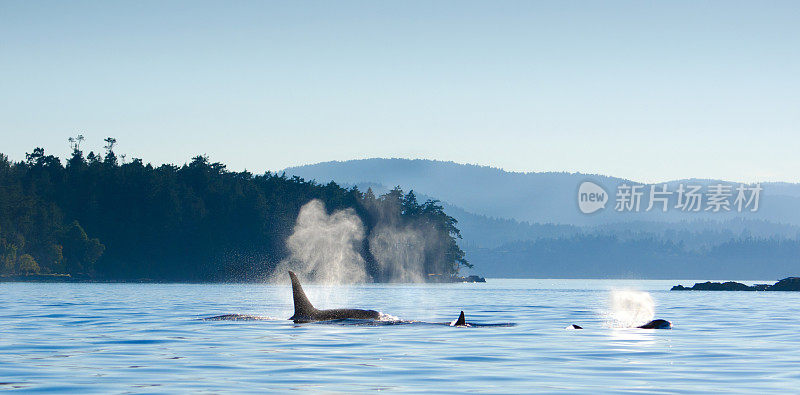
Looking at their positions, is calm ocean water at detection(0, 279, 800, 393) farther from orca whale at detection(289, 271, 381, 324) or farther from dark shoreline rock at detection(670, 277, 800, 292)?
A: dark shoreline rock at detection(670, 277, 800, 292)

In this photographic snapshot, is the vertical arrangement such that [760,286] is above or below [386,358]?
above

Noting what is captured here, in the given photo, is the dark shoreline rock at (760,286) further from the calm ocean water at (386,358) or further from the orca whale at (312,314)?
the orca whale at (312,314)

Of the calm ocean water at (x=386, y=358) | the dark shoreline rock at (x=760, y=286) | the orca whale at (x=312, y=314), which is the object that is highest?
the dark shoreline rock at (x=760, y=286)

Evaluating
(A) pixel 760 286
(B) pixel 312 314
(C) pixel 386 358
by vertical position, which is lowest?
(C) pixel 386 358

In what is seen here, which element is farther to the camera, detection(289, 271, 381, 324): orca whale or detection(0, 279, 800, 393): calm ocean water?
detection(289, 271, 381, 324): orca whale

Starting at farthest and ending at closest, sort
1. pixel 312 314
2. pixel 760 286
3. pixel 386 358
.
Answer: pixel 760 286 → pixel 312 314 → pixel 386 358

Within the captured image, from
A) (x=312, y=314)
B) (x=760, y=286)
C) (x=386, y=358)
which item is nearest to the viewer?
(x=386, y=358)

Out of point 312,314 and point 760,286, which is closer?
point 312,314

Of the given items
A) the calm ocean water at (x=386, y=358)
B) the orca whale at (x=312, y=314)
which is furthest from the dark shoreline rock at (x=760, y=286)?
the orca whale at (x=312, y=314)

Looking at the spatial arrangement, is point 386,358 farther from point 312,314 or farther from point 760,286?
point 760,286

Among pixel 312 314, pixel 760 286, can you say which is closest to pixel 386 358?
pixel 312 314

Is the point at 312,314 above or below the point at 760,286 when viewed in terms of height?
below

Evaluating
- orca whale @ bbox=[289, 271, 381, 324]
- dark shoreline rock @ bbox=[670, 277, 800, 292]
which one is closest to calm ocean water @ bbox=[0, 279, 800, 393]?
orca whale @ bbox=[289, 271, 381, 324]

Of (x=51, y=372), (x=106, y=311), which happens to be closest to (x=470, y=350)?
(x=51, y=372)
